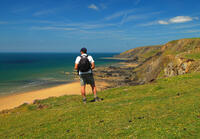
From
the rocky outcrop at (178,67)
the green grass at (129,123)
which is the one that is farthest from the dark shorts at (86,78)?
the rocky outcrop at (178,67)

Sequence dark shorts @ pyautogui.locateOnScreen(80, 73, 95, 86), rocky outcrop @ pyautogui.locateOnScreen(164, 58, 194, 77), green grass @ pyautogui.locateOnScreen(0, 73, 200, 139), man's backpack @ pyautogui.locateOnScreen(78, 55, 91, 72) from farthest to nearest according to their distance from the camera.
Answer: rocky outcrop @ pyautogui.locateOnScreen(164, 58, 194, 77), dark shorts @ pyautogui.locateOnScreen(80, 73, 95, 86), man's backpack @ pyautogui.locateOnScreen(78, 55, 91, 72), green grass @ pyautogui.locateOnScreen(0, 73, 200, 139)

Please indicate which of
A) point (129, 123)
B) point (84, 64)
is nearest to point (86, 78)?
point (84, 64)

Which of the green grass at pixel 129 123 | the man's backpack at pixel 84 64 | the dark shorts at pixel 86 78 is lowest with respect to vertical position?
the green grass at pixel 129 123

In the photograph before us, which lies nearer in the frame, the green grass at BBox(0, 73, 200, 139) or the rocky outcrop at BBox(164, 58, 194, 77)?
the green grass at BBox(0, 73, 200, 139)

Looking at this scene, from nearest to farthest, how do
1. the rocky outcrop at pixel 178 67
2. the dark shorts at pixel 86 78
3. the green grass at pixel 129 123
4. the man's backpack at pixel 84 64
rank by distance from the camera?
the green grass at pixel 129 123, the man's backpack at pixel 84 64, the dark shorts at pixel 86 78, the rocky outcrop at pixel 178 67

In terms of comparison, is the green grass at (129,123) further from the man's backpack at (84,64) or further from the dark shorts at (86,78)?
the man's backpack at (84,64)

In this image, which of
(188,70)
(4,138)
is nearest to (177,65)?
(188,70)

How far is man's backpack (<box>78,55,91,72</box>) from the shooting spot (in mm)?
11500

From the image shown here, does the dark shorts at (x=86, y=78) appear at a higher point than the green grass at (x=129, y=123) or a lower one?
higher

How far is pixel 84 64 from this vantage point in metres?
11.5

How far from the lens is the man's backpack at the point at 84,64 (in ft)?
37.7

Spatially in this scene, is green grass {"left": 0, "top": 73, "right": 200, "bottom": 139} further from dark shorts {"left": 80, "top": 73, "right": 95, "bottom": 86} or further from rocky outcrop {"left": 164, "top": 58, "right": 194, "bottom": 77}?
rocky outcrop {"left": 164, "top": 58, "right": 194, "bottom": 77}

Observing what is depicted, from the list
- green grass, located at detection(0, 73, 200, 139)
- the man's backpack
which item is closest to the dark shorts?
the man's backpack

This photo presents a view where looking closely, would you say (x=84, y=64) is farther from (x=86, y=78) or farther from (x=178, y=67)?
(x=178, y=67)
